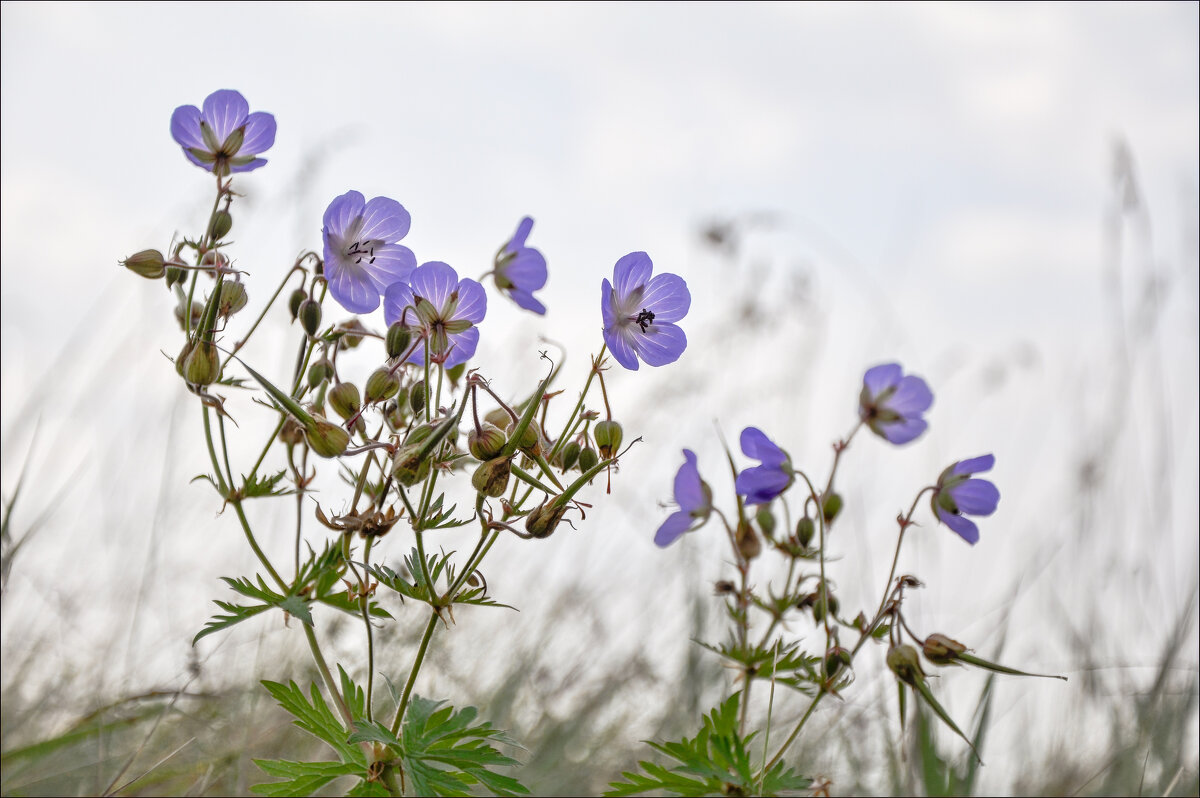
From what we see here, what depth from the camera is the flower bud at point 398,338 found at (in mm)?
1274

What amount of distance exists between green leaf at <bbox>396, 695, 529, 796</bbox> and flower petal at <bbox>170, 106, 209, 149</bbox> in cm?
85

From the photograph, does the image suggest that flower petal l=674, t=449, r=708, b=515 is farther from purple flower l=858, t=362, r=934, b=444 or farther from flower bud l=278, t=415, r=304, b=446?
flower bud l=278, t=415, r=304, b=446

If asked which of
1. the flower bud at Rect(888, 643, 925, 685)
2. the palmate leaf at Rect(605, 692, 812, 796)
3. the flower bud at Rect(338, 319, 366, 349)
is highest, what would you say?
the flower bud at Rect(338, 319, 366, 349)

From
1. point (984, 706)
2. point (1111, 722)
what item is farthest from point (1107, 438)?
point (984, 706)

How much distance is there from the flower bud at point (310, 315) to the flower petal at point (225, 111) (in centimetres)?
32

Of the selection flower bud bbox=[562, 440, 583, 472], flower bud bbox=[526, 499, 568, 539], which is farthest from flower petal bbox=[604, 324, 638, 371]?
flower bud bbox=[526, 499, 568, 539]

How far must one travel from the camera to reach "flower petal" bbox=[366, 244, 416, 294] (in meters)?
1.41

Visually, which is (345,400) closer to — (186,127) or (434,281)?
(434,281)

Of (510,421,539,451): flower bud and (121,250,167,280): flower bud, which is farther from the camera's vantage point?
(121,250,167,280): flower bud

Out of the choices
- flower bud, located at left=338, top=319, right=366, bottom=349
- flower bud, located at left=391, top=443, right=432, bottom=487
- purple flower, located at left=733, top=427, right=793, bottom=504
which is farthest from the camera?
purple flower, located at left=733, top=427, right=793, bottom=504

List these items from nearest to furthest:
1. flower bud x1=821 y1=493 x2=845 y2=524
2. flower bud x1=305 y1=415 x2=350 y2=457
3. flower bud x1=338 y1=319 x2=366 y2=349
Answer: flower bud x1=305 y1=415 x2=350 y2=457
flower bud x1=338 y1=319 x2=366 y2=349
flower bud x1=821 y1=493 x2=845 y2=524

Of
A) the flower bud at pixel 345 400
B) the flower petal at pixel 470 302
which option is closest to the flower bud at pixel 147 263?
the flower bud at pixel 345 400

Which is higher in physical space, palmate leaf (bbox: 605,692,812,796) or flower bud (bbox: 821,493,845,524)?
flower bud (bbox: 821,493,845,524)

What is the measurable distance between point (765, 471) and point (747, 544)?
148 mm
